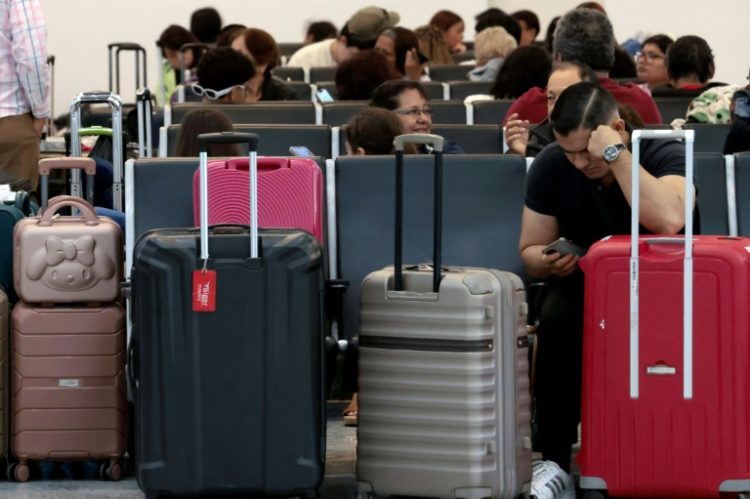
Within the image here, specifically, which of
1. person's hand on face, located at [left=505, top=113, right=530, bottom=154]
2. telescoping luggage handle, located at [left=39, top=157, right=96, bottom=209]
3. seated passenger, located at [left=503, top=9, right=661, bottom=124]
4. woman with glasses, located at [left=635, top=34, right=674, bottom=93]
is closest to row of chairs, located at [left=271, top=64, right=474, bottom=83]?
woman with glasses, located at [left=635, top=34, right=674, bottom=93]

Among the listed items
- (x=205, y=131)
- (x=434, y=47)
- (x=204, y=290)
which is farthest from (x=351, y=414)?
(x=434, y=47)

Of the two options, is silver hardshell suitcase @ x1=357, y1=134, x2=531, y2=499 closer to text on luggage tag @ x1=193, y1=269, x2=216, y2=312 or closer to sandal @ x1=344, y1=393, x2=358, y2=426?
text on luggage tag @ x1=193, y1=269, x2=216, y2=312

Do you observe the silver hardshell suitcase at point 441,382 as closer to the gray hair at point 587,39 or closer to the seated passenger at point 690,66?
the gray hair at point 587,39

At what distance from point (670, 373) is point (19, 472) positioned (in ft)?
5.59

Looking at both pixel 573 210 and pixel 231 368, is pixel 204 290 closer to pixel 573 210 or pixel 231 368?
pixel 231 368

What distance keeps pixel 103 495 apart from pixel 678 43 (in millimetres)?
4800

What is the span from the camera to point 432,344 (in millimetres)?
3898

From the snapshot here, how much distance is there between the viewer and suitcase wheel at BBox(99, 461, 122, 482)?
14.5 ft

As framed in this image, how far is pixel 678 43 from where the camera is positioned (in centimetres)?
825

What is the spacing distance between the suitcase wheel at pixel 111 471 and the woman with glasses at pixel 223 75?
3.21 m

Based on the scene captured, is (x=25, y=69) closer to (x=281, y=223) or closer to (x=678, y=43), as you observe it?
(x=281, y=223)

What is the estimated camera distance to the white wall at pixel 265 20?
15.7 meters

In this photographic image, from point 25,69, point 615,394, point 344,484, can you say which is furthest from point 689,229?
point 25,69

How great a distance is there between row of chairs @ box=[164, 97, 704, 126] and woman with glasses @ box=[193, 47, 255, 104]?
9cm
